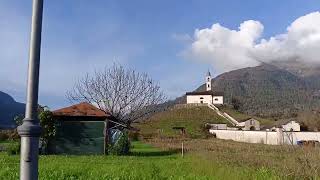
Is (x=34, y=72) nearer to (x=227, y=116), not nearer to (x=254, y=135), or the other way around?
(x=254, y=135)

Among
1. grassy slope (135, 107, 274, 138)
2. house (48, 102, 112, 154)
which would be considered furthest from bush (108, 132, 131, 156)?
grassy slope (135, 107, 274, 138)

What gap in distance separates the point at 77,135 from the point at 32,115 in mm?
28105

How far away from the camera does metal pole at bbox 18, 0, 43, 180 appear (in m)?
4.56

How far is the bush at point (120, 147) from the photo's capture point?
31.8m

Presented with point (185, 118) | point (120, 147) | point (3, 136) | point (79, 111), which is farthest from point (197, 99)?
point (120, 147)

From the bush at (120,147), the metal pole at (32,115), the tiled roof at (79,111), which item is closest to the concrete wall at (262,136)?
the bush at (120,147)

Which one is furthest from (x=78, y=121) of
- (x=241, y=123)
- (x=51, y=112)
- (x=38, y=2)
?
(x=241, y=123)

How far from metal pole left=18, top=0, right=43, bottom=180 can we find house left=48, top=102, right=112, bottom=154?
27.5 metres

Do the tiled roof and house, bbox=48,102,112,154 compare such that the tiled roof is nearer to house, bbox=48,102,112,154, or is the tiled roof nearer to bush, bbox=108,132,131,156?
house, bbox=48,102,112,154

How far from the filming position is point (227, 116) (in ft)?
412

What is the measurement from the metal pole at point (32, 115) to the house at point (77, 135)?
2750cm

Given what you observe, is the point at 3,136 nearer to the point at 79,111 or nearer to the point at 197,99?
the point at 79,111

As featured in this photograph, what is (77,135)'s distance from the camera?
106 feet

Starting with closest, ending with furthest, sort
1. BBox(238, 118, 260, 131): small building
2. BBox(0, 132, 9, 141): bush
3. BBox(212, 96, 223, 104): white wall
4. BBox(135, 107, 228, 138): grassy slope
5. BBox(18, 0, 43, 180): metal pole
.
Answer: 1. BBox(18, 0, 43, 180): metal pole
2. BBox(0, 132, 9, 141): bush
3. BBox(135, 107, 228, 138): grassy slope
4. BBox(238, 118, 260, 131): small building
5. BBox(212, 96, 223, 104): white wall
